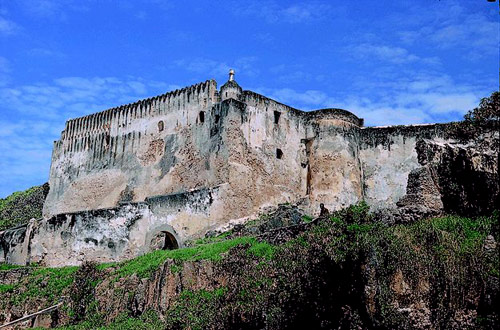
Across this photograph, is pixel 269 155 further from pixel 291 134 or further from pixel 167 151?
pixel 167 151

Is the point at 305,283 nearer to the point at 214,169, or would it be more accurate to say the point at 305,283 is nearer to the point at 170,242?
the point at 170,242

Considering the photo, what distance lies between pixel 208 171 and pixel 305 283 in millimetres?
12365

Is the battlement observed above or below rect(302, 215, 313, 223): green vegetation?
above

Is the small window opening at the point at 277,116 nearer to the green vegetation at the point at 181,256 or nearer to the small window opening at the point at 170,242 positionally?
the small window opening at the point at 170,242

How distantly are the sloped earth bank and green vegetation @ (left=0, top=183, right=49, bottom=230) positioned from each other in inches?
594

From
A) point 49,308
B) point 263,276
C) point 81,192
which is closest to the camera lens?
point 263,276

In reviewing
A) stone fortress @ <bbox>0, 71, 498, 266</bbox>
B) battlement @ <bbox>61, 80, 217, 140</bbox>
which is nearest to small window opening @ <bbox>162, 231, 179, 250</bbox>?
stone fortress @ <bbox>0, 71, 498, 266</bbox>

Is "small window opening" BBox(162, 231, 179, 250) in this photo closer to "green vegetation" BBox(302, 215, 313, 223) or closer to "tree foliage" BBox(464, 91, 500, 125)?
"green vegetation" BBox(302, 215, 313, 223)

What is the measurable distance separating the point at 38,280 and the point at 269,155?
10869mm

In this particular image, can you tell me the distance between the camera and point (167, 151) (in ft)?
92.6

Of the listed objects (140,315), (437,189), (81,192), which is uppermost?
(81,192)

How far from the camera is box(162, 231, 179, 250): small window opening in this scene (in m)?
22.5

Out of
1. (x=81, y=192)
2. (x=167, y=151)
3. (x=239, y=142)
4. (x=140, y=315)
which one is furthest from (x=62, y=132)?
(x=140, y=315)

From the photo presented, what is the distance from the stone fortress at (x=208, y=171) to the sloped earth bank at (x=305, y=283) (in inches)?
88.1
